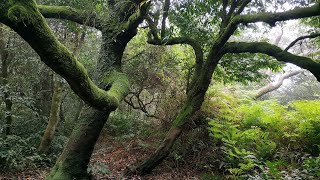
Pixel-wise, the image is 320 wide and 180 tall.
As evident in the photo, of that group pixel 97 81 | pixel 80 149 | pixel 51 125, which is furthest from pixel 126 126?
pixel 80 149

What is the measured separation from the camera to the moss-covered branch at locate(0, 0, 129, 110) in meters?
2.75

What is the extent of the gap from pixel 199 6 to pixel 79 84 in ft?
16.8

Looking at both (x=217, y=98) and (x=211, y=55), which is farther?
(x=217, y=98)

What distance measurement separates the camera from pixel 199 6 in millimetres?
7793

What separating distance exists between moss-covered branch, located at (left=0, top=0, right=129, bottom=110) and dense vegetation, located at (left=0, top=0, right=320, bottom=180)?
0.24ft

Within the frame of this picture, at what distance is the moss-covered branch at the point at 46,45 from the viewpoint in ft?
9.04

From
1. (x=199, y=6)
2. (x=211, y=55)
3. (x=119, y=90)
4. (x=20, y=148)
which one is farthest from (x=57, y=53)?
(x=20, y=148)

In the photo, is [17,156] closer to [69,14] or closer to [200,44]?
[69,14]

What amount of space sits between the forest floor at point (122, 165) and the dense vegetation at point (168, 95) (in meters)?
0.04

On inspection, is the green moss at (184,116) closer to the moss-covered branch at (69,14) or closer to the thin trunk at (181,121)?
the thin trunk at (181,121)

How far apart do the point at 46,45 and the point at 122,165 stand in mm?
6002

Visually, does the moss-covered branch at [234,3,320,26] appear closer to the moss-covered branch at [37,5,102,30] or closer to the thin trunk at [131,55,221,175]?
the thin trunk at [131,55,221,175]

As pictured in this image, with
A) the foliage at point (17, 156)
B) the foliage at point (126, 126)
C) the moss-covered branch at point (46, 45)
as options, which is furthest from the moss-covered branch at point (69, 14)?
the foliage at point (126, 126)

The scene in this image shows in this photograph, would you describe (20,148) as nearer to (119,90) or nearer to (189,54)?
(119,90)
